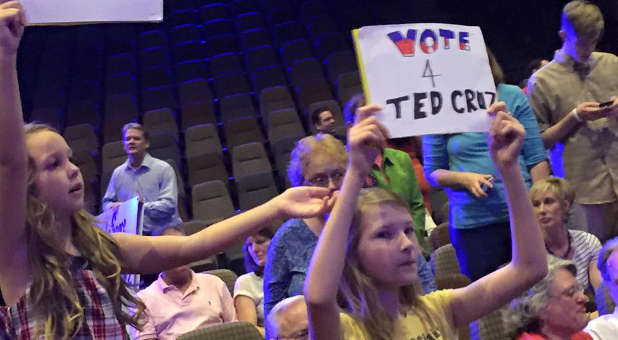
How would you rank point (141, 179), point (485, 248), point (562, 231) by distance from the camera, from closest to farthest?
point (485, 248), point (562, 231), point (141, 179)

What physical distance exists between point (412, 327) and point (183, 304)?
2325mm

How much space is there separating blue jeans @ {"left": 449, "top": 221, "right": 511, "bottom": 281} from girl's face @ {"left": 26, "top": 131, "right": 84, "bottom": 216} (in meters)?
1.72

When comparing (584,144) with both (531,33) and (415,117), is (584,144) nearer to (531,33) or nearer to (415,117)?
(415,117)

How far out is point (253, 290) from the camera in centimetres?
394

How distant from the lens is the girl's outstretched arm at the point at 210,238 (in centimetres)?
164

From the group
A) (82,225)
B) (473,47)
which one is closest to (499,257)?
(473,47)

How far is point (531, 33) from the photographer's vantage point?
30.5 ft

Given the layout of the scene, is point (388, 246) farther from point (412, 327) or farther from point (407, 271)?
point (412, 327)

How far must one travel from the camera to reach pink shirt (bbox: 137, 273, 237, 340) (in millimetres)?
3793

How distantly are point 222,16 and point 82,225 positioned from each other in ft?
28.3

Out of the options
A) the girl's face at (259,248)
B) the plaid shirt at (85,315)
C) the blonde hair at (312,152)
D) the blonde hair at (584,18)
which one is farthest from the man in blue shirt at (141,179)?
the plaid shirt at (85,315)

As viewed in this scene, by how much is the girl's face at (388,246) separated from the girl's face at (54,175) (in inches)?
22.5

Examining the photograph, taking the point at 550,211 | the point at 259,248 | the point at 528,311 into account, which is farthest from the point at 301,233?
the point at 259,248

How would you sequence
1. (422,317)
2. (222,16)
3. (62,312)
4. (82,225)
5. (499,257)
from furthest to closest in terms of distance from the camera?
(222,16) < (499,257) < (422,317) < (82,225) < (62,312)
